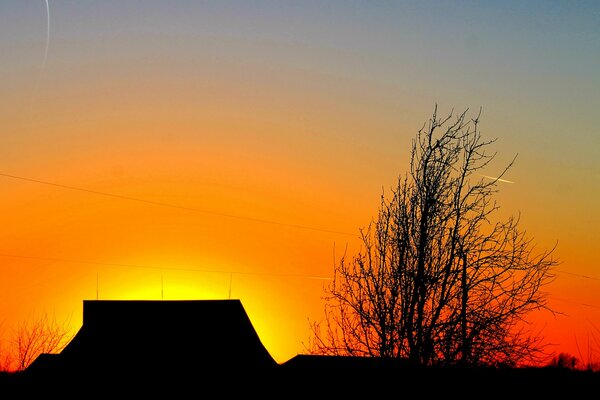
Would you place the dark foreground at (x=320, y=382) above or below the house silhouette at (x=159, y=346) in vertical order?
below

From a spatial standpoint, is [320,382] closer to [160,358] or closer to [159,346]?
[160,358]

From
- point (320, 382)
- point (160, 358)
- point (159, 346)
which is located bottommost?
point (320, 382)

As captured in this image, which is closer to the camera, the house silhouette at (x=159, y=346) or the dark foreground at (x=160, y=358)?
the dark foreground at (x=160, y=358)

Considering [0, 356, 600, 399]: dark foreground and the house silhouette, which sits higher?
the house silhouette

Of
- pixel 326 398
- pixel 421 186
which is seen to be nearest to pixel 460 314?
pixel 421 186

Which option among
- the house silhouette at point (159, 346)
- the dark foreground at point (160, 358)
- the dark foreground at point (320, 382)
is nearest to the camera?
the dark foreground at point (320, 382)

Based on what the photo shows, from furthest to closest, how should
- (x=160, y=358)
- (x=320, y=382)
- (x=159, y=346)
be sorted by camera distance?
(x=159, y=346)
(x=160, y=358)
(x=320, y=382)

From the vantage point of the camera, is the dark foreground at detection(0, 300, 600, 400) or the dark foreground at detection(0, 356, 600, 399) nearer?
the dark foreground at detection(0, 356, 600, 399)

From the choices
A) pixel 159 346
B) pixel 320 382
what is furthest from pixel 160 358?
pixel 320 382

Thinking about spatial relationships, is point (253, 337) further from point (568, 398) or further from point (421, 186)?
point (568, 398)

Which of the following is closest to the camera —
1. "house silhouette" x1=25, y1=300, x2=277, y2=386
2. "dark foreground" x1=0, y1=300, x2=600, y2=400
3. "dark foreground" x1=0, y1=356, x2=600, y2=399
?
"dark foreground" x1=0, y1=356, x2=600, y2=399

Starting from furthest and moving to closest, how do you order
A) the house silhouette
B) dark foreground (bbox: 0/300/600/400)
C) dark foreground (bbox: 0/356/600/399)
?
1. the house silhouette
2. dark foreground (bbox: 0/300/600/400)
3. dark foreground (bbox: 0/356/600/399)

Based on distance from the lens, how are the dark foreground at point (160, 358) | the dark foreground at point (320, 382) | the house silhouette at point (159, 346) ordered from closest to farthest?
the dark foreground at point (320, 382) → the dark foreground at point (160, 358) → the house silhouette at point (159, 346)

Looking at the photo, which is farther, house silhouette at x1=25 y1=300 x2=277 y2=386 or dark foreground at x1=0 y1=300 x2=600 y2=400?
house silhouette at x1=25 y1=300 x2=277 y2=386
